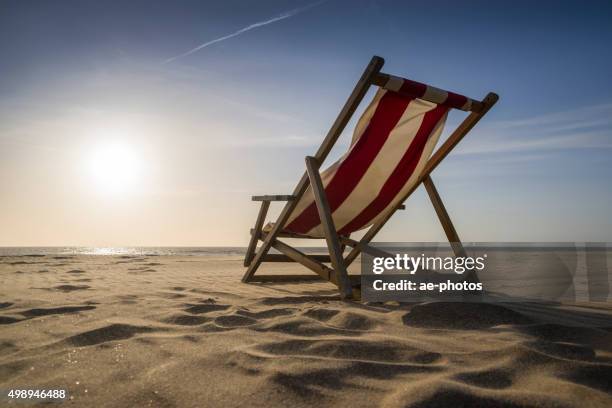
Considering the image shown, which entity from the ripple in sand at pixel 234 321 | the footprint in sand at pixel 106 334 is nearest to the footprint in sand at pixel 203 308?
the ripple in sand at pixel 234 321

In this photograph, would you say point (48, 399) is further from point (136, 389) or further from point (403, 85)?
point (403, 85)

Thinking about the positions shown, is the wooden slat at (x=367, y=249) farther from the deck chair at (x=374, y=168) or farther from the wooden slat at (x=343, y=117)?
the wooden slat at (x=343, y=117)

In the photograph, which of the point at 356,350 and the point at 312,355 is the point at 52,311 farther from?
the point at 356,350

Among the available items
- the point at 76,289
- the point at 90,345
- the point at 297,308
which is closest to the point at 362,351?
the point at 297,308

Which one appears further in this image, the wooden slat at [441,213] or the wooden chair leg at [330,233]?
the wooden slat at [441,213]

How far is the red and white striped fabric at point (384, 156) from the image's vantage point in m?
2.78

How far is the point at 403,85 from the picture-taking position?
258cm

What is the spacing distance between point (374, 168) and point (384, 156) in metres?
0.14

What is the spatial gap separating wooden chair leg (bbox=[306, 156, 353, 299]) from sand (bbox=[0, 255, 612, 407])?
32 centimetres

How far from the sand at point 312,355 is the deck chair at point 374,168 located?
0.89 metres

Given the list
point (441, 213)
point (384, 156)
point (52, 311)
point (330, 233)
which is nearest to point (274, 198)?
point (330, 233)


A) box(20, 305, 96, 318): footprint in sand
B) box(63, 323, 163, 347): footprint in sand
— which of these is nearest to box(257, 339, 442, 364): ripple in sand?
box(63, 323, 163, 347): footprint in sand

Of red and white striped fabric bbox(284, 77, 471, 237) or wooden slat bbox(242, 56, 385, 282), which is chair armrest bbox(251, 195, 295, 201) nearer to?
wooden slat bbox(242, 56, 385, 282)

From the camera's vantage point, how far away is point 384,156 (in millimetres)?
3150
